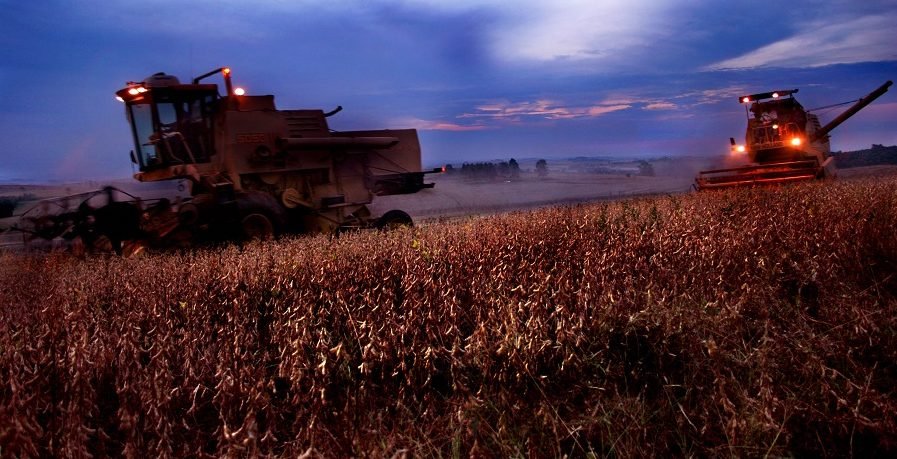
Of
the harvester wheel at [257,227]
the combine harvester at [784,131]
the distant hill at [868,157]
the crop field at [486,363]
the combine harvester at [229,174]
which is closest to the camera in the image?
the crop field at [486,363]

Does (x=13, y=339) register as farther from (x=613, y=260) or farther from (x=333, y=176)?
(x=333, y=176)

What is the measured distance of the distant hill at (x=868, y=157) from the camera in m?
50.8

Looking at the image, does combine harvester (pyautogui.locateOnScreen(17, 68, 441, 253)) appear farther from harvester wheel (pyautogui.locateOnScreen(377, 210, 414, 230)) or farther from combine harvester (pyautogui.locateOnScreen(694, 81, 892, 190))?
combine harvester (pyautogui.locateOnScreen(694, 81, 892, 190))

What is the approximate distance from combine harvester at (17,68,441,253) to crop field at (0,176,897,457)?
231 inches

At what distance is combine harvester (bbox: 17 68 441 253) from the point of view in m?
9.71

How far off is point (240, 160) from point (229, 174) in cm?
34

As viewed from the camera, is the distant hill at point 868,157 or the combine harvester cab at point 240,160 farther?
the distant hill at point 868,157

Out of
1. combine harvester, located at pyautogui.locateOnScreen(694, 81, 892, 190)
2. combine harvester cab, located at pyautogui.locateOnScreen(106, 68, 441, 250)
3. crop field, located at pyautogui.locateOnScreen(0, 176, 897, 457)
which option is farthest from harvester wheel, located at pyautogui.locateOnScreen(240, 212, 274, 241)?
combine harvester, located at pyautogui.locateOnScreen(694, 81, 892, 190)

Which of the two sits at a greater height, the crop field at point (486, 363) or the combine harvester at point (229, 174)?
the combine harvester at point (229, 174)

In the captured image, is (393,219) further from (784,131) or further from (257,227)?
(784,131)

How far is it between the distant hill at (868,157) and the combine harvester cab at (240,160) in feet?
174

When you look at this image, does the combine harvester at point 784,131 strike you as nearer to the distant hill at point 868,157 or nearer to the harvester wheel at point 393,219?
the harvester wheel at point 393,219

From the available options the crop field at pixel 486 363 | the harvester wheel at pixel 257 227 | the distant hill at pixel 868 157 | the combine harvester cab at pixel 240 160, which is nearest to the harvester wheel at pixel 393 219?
the combine harvester cab at pixel 240 160

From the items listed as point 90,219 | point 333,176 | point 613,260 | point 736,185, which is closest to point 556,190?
point 736,185
